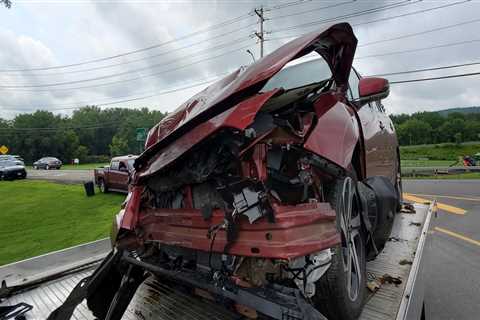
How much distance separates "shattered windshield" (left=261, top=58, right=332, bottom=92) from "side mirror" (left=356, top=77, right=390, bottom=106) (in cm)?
29

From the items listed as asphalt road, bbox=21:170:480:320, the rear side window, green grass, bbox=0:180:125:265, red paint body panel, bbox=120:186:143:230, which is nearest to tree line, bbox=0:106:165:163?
the rear side window

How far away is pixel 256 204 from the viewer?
5.04 feet

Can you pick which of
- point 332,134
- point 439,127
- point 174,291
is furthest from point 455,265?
point 439,127

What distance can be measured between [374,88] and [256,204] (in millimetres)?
1517

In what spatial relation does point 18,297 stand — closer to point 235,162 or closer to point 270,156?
point 235,162

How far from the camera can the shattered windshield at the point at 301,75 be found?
2613mm

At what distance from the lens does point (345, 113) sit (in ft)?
7.17

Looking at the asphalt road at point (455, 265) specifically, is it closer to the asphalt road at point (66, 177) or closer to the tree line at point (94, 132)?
the asphalt road at point (66, 177)

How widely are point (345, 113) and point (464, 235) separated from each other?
585 centimetres

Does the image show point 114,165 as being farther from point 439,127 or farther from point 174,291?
point 439,127

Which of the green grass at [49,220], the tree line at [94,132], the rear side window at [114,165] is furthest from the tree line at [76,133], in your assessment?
the green grass at [49,220]

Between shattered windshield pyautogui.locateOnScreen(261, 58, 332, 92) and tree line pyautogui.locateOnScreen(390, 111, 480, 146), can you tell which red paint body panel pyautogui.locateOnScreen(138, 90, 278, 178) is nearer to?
shattered windshield pyautogui.locateOnScreen(261, 58, 332, 92)

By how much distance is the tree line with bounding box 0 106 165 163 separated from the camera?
212 feet

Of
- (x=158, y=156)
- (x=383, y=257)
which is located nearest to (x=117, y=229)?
(x=158, y=156)
